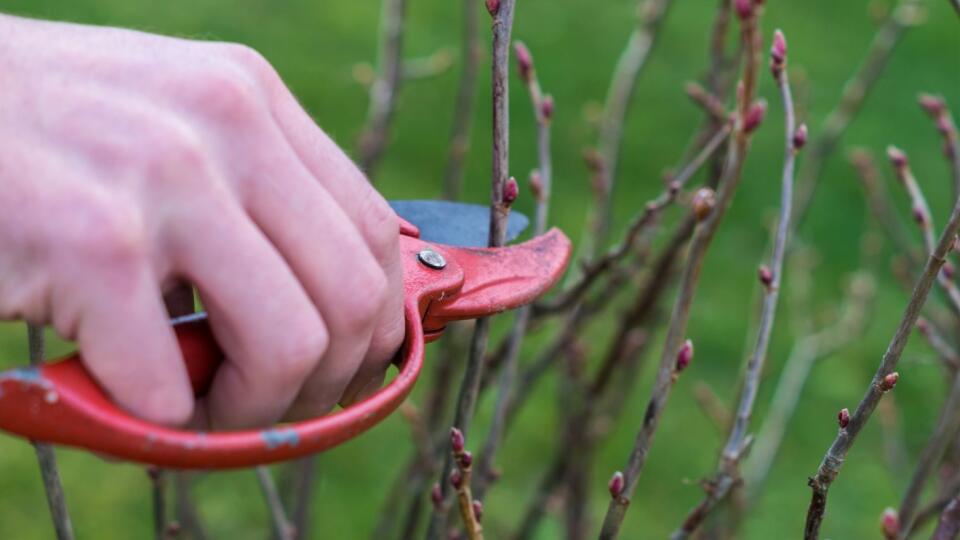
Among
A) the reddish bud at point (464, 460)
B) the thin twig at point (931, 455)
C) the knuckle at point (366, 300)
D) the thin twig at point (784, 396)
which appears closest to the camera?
the knuckle at point (366, 300)

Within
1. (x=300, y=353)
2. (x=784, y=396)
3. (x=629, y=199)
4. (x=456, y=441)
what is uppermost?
(x=300, y=353)

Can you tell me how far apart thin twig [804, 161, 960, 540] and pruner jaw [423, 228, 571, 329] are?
16.1 inches

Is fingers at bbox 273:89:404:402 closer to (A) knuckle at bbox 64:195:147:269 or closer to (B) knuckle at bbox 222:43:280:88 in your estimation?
(B) knuckle at bbox 222:43:280:88

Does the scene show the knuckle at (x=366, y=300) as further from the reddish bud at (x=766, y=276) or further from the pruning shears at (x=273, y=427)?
the reddish bud at (x=766, y=276)

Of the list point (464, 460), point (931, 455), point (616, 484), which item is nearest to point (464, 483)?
point (464, 460)

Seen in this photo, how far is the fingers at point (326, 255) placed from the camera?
983mm

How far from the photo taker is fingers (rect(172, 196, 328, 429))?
3.06 feet

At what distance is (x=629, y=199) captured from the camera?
4520 mm

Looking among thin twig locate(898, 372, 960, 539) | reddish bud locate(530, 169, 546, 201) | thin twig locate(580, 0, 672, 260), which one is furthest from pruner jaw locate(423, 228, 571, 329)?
thin twig locate(580, 0, 672, 260)

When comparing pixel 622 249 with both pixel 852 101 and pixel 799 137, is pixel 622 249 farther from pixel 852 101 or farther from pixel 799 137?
pixel 852 101

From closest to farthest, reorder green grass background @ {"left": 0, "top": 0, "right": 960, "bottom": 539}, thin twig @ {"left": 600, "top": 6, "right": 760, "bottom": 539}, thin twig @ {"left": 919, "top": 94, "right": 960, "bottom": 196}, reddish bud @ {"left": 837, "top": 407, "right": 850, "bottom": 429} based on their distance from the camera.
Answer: reddish bud @ {"left": 837, "top": 407, "right": 850, "bottom": 429} → thin twig @ {"left": 600, "top": 6, "right": 760, "bottom": 539} → thin twig @ {"left": 919, "top": 94, "right": 960, "bottom": 196} → green grass background @ {"left": 0, "top": 0, "right": 960, "bottom": 539}

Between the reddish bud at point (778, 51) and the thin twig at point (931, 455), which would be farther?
the thin twig at point (931, 455)

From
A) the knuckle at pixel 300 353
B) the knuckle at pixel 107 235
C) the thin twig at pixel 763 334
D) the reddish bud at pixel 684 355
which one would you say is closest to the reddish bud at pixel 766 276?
the thin twig at pixel 763 334

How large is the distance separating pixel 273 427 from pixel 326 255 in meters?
0.17
